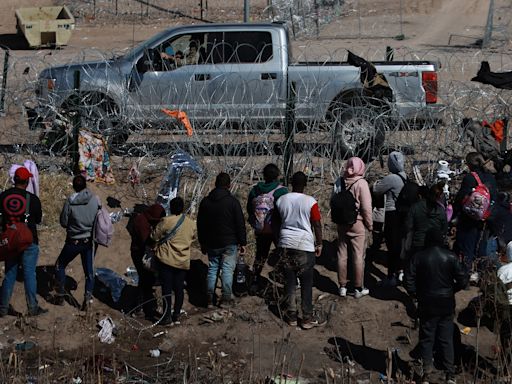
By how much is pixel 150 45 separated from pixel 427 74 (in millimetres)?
3694

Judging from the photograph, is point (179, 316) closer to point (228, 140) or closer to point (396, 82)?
point (228, 140)

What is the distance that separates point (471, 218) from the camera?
1061cm

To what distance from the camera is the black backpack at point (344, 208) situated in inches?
404

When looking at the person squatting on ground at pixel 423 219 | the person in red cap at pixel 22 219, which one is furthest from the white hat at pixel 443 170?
the person in red cap at pixel 22 219

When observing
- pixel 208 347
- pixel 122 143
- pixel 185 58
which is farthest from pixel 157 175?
pixel 208 347

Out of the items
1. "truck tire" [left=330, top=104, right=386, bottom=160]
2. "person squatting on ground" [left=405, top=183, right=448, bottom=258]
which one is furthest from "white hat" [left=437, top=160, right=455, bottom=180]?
"person squatting on ground" [left=405, top=183, right=448, bottom=258]

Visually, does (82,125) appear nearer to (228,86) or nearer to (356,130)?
(228,86)

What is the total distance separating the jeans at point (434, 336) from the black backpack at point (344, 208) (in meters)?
1.80

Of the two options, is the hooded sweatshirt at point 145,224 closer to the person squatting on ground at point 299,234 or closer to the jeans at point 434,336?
the person squatting on ground at point 299,234

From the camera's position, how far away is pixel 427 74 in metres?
13.5

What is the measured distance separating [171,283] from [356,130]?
3.37m

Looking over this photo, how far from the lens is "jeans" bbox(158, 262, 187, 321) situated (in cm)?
998

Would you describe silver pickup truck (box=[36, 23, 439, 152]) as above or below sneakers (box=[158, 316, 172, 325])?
above

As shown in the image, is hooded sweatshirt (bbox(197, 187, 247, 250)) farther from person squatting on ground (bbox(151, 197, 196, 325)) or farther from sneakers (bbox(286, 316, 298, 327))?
sneakers (bbox(286, 316, 298, 327))
